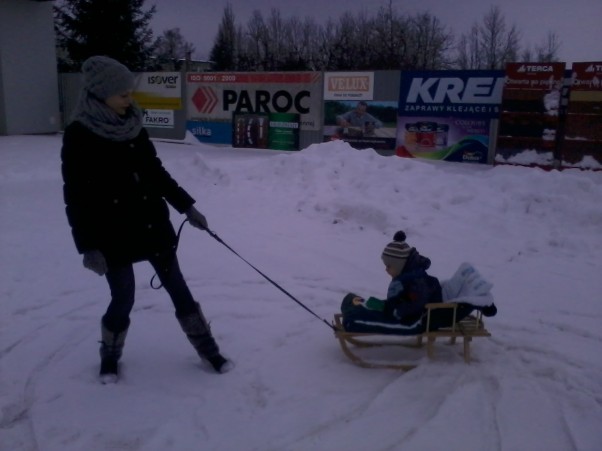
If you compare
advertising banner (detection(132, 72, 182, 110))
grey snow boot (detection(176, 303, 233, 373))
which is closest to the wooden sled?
grey snow boot (detection(176, 303, 233, 373))

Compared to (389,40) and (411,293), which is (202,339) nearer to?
(411,293)

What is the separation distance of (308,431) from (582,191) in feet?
23.9

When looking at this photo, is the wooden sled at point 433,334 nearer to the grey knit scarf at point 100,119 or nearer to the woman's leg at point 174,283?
the woman's leg at point 174,283

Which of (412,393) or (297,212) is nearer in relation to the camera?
(412,393)

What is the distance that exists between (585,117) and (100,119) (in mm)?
13426

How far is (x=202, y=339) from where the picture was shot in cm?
416

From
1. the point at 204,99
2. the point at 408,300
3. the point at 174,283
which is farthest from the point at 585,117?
the point at 174,283

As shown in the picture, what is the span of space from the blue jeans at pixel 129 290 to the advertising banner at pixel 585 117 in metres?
12.8

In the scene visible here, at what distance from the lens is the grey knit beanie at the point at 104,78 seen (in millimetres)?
3693

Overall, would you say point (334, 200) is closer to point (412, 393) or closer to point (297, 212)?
point (297, 212)

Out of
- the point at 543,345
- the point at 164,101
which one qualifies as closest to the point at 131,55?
the point at 164,101

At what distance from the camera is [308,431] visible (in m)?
3.47

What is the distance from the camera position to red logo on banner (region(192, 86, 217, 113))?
1991 centimetres

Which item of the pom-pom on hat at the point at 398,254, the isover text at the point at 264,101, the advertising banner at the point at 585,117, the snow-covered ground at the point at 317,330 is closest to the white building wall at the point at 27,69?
the isover text at the point at 264,101
